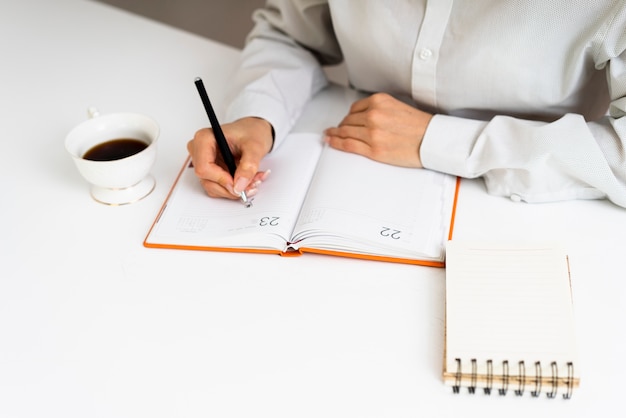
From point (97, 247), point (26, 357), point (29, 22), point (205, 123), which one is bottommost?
point (26, 357)

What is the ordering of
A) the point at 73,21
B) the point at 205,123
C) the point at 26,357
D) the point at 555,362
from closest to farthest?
the point at 555,362, the point at 26,357, the point at 205,123, the point at 73,21

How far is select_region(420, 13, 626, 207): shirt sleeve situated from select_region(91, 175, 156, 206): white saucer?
0.47 meters

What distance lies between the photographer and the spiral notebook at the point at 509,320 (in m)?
0.79

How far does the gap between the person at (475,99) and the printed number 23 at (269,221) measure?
7cm

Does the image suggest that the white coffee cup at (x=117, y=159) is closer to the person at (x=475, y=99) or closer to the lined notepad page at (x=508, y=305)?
the person at (x=475, y=99)

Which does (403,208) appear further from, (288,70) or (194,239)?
(288,70)

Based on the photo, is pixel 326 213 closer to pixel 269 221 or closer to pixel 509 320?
pixel 269 221

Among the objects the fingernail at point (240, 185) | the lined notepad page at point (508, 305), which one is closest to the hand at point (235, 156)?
the fingernail at point (240, 185)

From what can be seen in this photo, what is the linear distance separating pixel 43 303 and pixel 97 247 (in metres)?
0.12

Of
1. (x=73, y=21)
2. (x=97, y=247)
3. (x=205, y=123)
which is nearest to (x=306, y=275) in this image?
(x=97, y=247)

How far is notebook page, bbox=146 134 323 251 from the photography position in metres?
1.03

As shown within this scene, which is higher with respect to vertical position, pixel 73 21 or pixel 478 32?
pixel 73 21

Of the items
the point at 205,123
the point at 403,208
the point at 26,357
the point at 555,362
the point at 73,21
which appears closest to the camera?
the point at 555,362

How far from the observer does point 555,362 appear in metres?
0.80
